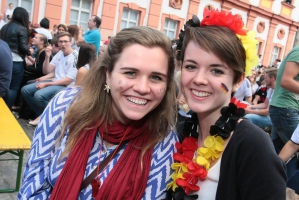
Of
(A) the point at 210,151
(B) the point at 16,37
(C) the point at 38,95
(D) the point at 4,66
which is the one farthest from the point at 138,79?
(B) the point at 16,37

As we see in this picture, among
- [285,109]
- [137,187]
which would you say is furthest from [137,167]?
[285,109]

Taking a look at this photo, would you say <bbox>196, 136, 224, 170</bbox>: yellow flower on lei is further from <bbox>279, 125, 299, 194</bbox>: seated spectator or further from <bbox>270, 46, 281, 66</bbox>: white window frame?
<bbox>270, 46, 281, 66</bbox>: white window frame

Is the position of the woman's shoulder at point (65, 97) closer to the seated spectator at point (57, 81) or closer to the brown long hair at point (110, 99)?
the brown long hair at point (110, 99)

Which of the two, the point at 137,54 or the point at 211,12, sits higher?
the point at 211,12

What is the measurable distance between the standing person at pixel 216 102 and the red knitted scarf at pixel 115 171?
0.19 metres

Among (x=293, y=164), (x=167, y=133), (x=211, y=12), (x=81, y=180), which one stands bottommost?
(x=293, y=164)

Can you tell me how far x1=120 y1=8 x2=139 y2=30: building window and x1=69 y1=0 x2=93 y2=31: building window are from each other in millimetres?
1682

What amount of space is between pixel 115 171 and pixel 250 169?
0.70 meters

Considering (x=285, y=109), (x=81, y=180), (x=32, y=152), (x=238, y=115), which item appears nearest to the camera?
(x=238, y=115)

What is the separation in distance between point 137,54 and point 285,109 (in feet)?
7.80

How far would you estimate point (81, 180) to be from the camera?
1.63 meters

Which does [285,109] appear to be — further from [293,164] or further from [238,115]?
[238,115]

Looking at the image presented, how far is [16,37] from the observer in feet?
17.0

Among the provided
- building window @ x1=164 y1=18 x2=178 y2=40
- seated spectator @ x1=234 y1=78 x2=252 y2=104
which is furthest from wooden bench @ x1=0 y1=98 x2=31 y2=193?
building window @ x1=164 y1=18 x2=178 y2=40
